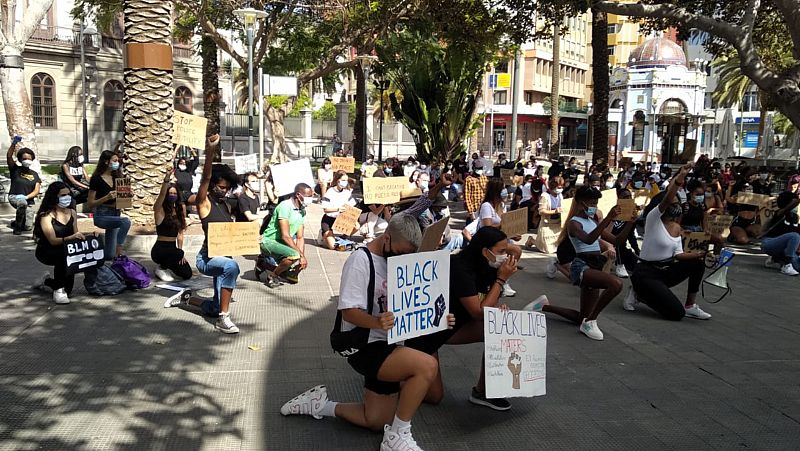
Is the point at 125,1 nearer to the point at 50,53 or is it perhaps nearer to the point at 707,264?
the point at 707,264

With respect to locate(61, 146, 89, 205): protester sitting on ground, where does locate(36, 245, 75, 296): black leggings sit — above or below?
below

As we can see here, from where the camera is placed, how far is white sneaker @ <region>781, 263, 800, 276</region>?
10595 mm

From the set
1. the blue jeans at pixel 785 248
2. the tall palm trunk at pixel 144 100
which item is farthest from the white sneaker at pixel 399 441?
the blue jeans at pixel 785 248

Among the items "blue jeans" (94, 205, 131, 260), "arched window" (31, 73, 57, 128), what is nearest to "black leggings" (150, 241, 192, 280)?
"blue jeans" (94, 205, 131, 260)

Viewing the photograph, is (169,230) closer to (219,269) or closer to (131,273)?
(131,273)

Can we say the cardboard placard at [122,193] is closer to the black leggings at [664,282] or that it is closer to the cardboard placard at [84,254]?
the cardboard placard at [84,254]

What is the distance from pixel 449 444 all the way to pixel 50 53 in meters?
38.3

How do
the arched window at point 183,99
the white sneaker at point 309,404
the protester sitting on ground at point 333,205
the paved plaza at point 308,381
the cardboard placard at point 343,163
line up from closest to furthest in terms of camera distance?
1. the paved plaza at point 308,381
2. the white sneaker at point 309,404
3. the protester sitting on ground at point 333,205
4. the cardboard placard at point 343,163
5. the arched window at point 183,99

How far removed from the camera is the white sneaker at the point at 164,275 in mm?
8664

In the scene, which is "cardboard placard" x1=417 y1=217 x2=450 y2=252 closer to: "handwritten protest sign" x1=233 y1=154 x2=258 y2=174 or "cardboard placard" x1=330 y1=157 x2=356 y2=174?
"handwritten protest sign" x1=233 y1=154 x2=258 y2=174

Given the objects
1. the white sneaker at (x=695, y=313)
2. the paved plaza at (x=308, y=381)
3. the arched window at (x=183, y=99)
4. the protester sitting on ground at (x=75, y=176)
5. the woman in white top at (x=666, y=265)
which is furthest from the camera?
the arched window at (x=183, y=99)

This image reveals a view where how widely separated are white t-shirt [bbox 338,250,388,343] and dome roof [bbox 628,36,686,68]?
51485mm

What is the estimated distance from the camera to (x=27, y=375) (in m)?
5.34

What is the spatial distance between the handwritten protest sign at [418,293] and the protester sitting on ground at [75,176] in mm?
8353
